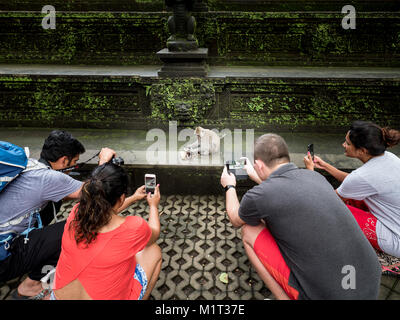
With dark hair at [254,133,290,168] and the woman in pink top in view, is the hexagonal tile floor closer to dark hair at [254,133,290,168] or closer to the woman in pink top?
the woman in pink top

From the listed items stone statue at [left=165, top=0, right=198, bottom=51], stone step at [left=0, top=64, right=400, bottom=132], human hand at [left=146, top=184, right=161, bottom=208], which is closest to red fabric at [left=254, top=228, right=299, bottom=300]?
human hand at [left=146, top=184, right=161, bottom=208]

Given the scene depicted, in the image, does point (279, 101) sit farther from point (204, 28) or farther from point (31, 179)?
point (31, 179)

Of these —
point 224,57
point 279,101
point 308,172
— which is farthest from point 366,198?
point 224,57

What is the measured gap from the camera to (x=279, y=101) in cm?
412

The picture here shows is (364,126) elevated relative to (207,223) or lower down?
elevated

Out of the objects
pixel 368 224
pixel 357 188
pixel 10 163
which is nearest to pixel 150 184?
pixel 10 163

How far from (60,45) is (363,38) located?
6.17 m

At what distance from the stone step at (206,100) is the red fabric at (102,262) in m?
2.80

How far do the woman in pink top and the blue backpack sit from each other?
0.57m

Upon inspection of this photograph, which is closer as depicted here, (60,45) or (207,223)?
(207,223)

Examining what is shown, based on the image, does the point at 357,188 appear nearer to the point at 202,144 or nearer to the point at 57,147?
the point at 202,144

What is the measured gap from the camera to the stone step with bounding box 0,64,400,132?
3.96m

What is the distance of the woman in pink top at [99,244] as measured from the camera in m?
1.46

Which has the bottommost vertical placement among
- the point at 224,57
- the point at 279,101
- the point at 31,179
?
the point at 31,179
